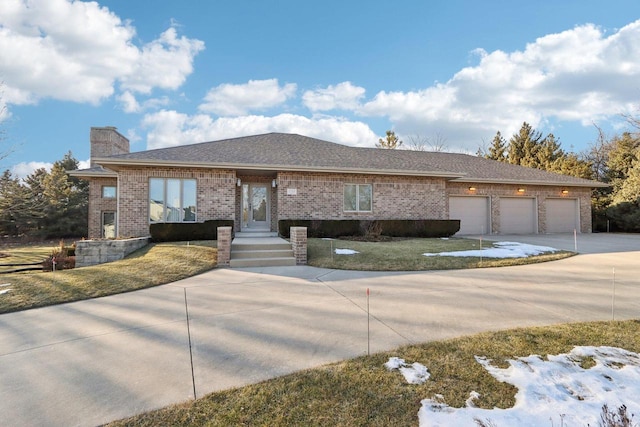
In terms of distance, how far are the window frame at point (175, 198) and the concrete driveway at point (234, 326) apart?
6090 millimetres

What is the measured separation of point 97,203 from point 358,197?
14329mm

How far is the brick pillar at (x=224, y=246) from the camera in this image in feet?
27.6

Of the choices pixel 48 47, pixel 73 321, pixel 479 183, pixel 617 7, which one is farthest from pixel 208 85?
pixel 617 7

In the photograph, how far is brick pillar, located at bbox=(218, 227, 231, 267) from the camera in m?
8.40

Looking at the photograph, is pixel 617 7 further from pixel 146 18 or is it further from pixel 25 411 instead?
pixel 25 411

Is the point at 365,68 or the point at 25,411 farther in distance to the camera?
the point at 365,68

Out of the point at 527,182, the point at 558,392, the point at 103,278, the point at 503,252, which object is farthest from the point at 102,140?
the point at 527,182

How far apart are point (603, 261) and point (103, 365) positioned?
12.2 m

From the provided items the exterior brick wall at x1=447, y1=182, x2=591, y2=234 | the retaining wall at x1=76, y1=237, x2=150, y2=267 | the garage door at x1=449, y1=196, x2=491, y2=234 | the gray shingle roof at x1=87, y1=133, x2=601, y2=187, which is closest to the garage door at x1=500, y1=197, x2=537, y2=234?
the exterior brick wall at x1=447, y1=182, x2=591, y2=234

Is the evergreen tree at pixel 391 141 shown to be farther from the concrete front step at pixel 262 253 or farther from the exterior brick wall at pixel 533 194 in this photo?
the concrete front step at pixel 262 253

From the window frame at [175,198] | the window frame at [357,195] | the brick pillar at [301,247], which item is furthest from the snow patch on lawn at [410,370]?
the window frame at [175,198]

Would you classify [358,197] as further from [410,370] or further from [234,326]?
[410,370]

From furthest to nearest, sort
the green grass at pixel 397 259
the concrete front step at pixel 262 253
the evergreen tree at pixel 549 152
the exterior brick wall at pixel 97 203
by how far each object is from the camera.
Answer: the evergreen tree at pixel 549 152 < the exterior brick wall at pixel 97 203 < the concrete front step at pixel 262 253 < the green grass at pixel 397 259

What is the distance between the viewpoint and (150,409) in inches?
89.0
